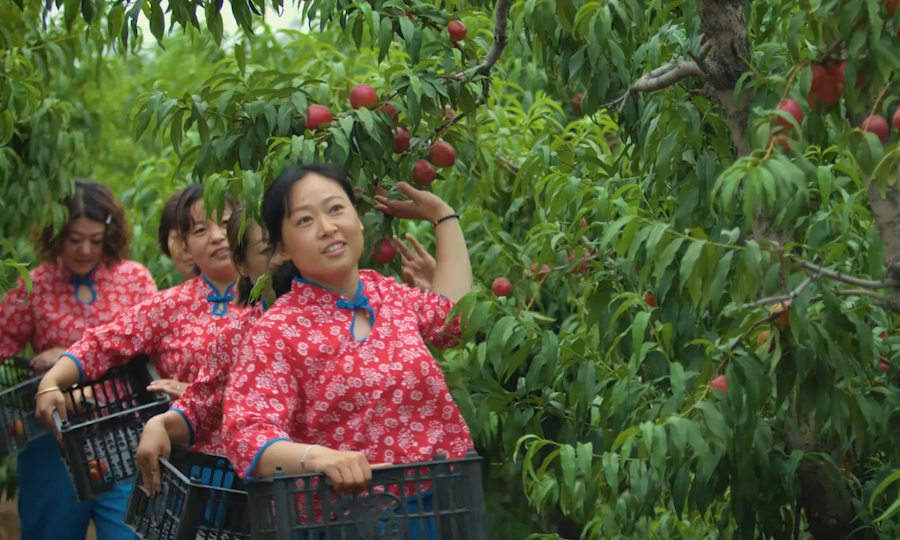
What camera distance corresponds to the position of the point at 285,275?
2906mm

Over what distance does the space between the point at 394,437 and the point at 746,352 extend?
2.41 ft

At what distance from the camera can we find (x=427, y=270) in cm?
338

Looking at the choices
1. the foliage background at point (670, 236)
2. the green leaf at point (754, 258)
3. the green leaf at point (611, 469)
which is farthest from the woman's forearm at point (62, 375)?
the green leaf at point (754, 258)

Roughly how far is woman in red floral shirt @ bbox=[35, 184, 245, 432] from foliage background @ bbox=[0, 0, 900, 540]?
1.81ft

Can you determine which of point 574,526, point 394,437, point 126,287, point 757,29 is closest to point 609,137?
point 574,526

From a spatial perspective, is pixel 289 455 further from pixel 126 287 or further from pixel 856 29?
pixel 126 287

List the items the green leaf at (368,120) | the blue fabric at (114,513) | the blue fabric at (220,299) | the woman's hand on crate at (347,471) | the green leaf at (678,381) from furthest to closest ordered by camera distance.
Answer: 1. the blue fabric at (114,513)
2. the blue fabric at (220,299)
3. the green leaf at (368,120)
4. the green leaf at (678,381)
5. the woman's hand on crate at (347,471)

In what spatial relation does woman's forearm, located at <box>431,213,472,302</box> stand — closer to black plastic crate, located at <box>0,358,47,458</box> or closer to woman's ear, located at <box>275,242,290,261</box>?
woman's ear, located at <box>275,242,290,261</box>

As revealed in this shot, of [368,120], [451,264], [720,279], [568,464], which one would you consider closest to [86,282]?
[368,120]

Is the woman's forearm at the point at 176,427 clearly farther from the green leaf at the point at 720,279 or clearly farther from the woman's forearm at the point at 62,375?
the green leaf at the point at 720,279

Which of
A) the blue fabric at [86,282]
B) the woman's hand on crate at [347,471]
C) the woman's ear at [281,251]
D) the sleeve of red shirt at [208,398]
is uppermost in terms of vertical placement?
the blue fabric at [86,282]

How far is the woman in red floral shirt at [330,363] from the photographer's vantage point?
2590mm

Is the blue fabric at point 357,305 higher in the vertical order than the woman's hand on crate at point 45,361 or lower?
lower

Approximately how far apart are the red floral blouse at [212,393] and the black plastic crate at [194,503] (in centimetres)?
15
